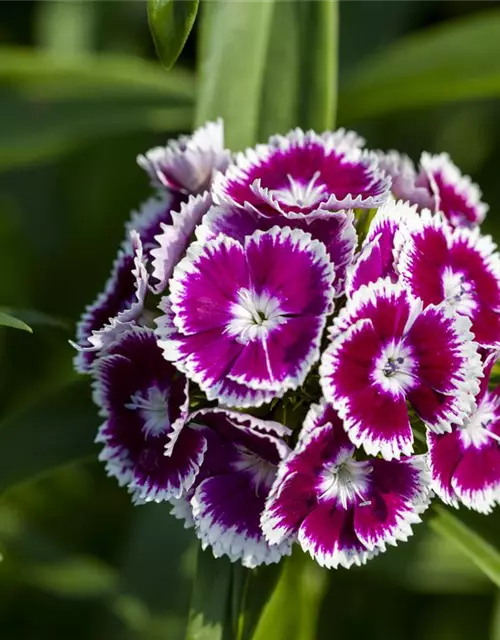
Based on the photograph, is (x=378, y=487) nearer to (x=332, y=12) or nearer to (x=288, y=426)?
(x=288, y=426)

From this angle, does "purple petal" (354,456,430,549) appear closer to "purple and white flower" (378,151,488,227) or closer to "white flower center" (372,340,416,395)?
"white flower center" (372,340,416,395)

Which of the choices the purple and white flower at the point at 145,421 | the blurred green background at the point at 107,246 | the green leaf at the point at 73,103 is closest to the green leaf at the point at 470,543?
the blurred green background at the point at 107,246

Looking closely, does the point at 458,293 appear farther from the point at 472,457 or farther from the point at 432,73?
the point at 432,73

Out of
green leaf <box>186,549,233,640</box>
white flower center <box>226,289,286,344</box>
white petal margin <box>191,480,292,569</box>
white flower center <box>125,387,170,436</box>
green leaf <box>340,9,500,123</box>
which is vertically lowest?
green leaf <box>186,549,233,640</box>

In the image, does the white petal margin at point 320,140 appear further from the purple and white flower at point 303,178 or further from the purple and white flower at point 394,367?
the purple and white flower at point 394,367

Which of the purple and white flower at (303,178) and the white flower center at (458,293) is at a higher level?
the purple and white flower at (303,178)

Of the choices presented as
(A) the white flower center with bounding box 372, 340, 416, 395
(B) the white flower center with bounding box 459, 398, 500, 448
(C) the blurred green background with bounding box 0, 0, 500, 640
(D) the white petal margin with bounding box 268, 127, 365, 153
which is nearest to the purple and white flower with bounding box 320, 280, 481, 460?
(A) the white flower center with bounding box 372, 340, 416, 395
